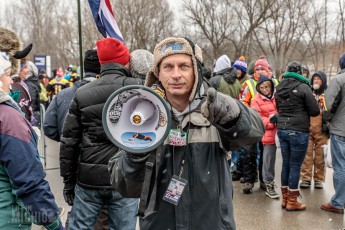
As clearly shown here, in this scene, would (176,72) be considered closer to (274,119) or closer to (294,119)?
(294,119)

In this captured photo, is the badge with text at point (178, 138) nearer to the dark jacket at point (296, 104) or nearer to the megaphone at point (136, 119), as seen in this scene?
the megaphone at point (136, 119)

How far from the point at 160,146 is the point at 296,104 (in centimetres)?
354

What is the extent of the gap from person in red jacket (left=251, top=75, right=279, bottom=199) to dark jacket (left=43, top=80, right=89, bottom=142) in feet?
9.19

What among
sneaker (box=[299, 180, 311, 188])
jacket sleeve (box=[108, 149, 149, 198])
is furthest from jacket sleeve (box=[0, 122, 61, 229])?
sneaker (box=[299, 180, 311, 188])

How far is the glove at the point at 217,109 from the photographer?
68.7 inches

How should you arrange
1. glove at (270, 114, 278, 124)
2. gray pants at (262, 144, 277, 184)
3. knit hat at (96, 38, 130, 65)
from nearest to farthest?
1. knit hat at (96, 38, 130, 65)
2. glove at (270, 114, 278, 124)
3. gray pants at (262, 144, 277, 184)

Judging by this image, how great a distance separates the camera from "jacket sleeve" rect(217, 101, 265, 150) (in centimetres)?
185

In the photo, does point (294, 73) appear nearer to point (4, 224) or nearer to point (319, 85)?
point (319, 85)

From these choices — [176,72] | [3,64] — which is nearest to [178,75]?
[176,72]

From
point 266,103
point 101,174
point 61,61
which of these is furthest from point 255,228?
point 61,61

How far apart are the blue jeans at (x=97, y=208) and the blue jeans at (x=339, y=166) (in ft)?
9.61

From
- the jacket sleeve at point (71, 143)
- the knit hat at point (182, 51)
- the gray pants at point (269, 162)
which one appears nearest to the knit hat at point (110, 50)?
the jacket sleeve at point (71, 143)

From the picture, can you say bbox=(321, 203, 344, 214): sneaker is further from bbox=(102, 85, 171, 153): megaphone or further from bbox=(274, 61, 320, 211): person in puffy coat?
bbox=(102, 85, 171, 153): megaphone

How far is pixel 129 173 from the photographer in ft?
6.33
